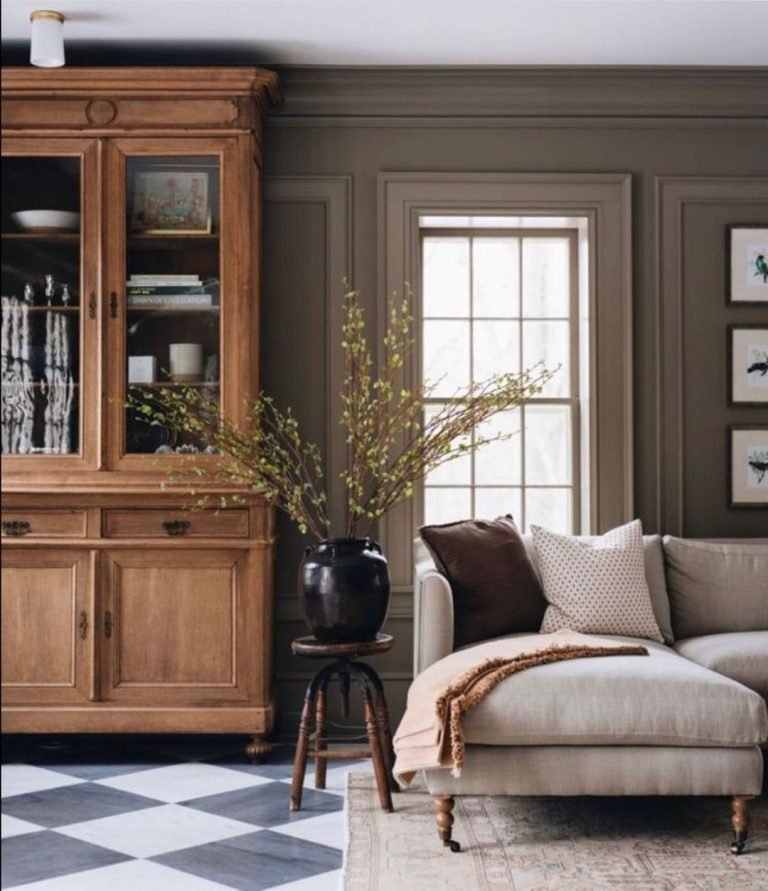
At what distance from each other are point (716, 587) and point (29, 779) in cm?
255

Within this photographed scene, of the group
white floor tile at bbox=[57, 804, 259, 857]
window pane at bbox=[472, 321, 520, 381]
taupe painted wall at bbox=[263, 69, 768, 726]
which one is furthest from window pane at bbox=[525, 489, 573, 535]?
white floor tile at bbox=[57, 804, 259, 857]

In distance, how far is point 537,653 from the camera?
3.21m

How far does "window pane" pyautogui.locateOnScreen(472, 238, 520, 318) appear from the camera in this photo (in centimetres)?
486

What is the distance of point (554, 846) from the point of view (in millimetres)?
3043

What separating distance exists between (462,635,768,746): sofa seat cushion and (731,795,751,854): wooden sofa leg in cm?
16

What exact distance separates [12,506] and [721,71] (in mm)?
3288

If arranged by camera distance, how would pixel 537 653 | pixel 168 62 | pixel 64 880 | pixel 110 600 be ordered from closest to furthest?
pixel 64 880
pixel 537 653
pixel 110 600
pixel 168 62

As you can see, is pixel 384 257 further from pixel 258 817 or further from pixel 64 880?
pixel 64 880

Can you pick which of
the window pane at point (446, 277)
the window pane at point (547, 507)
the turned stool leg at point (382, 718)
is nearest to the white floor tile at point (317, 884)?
the turned stool leg at point (382, 718)

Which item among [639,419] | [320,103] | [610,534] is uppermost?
[320,103]

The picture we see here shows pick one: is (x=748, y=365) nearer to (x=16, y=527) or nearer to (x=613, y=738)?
(x=613, y=738)

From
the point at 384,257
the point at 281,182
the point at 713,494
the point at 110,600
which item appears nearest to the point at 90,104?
the point at 281,182

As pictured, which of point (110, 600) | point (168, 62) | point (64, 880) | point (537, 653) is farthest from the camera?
point (168, 62)

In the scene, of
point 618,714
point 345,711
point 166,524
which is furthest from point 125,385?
point 618,714
